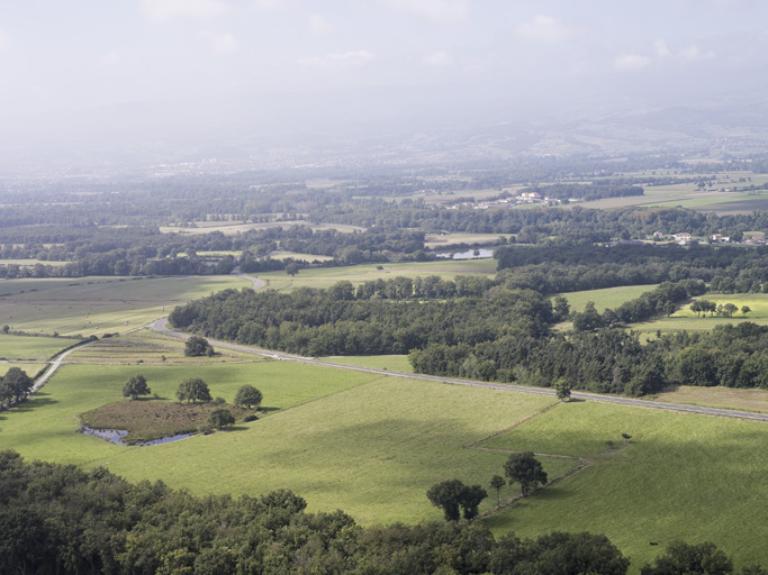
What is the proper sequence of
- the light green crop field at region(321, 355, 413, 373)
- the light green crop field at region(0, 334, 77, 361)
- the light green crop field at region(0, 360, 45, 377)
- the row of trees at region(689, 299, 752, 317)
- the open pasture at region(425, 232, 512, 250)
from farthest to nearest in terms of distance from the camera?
the open pasture at region(425, 232, 512, 250), the row of trees at region(689, 299, 752, 317), the light green crop field at region(0, 334, 77, 361), the light green crop field at region(0, 360, 45, 377), the light green crop field at region(321, 355, 413, 373)

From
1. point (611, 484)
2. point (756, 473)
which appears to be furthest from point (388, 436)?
point (756, 473)

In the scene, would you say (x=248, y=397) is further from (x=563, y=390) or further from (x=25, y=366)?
(x=25, y=366)

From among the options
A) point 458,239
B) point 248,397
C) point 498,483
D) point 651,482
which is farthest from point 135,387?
point 458,239

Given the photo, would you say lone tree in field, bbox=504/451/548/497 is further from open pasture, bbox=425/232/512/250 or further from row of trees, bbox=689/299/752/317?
open pasture, bbox=425/232/512/250

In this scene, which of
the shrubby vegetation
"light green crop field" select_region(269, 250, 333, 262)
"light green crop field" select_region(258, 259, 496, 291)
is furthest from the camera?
"light green crop field" select_region(269, 250, 333, 262)

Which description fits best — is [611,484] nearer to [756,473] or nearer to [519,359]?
[756,473]

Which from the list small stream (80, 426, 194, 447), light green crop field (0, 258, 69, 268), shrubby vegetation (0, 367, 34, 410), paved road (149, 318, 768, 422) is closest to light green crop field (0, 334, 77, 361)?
paved road (149, 318, 768, 422)
